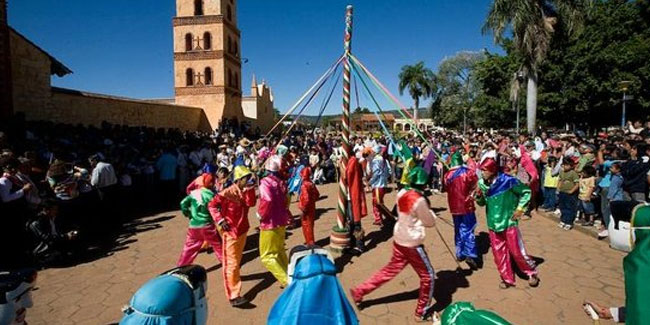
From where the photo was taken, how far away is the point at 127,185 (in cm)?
920

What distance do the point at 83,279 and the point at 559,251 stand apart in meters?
7.78

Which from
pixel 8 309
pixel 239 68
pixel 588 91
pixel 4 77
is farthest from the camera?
pixel 239 68

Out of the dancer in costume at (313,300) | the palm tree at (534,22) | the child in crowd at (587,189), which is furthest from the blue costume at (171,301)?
the palm tree at (534,22)

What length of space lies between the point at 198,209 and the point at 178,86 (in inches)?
1036

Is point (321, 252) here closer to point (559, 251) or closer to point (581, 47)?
point (559, 251)

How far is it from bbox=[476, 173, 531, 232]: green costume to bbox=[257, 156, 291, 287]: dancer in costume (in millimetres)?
2842

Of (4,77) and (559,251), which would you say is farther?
(4,77)

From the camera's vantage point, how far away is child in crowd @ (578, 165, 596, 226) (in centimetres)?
725

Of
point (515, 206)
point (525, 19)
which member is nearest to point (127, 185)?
point (515, 206)

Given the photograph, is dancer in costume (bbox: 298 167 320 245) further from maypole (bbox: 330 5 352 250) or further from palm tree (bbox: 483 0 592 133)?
palm tree (bbox: 483 0 592 133)

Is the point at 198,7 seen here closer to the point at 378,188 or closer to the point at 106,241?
the point at 106,241

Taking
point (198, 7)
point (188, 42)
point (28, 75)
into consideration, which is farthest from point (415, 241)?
point (198, 7)

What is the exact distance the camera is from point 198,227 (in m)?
5.00

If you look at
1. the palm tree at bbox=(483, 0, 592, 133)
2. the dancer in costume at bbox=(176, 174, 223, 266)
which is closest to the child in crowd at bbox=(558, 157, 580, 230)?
the dancer in costume at bbox=(176, 174, 223, 266)
